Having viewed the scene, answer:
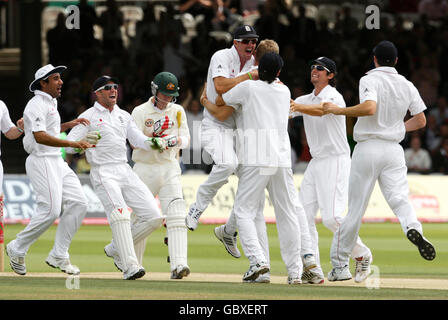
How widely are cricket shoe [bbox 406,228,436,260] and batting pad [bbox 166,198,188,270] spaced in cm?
241

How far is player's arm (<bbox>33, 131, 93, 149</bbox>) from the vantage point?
437 inches

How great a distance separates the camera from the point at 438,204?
823 inches

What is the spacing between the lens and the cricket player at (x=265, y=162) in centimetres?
1064

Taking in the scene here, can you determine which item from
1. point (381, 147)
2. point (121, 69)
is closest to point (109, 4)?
point (121, 69)

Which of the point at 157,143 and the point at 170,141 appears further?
the point at 170,141

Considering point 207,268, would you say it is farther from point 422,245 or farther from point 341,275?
point 422,245

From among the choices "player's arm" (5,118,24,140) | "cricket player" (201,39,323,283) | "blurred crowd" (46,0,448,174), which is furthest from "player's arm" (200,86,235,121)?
"blurred crowd" (46,0,448,174)

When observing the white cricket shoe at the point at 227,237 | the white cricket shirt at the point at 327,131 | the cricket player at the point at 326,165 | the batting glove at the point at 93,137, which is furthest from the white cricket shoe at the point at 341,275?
the batting glove at the point at 93,137

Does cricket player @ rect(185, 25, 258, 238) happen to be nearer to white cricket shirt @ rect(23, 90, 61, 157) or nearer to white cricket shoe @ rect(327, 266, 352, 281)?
white cricket shoe @ rect(327, 266, 352, 281)

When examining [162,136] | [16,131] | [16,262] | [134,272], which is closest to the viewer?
[134,272]

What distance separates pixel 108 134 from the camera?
37.9ft

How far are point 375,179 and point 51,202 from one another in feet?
11.7

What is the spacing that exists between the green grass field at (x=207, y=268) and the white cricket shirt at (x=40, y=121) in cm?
140

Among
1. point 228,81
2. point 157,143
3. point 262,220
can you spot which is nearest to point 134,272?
point 157,143
